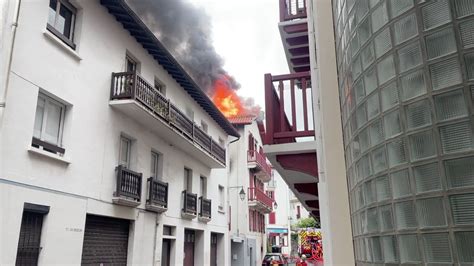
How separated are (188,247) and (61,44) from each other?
11.2 metres

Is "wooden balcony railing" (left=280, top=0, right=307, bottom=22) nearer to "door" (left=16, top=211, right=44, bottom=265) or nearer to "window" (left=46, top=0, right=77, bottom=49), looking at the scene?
"window" (left=46, top=0, right=77, bottom=49)

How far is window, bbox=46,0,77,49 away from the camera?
30.0ft

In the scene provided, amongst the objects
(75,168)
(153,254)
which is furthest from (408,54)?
(153,254)

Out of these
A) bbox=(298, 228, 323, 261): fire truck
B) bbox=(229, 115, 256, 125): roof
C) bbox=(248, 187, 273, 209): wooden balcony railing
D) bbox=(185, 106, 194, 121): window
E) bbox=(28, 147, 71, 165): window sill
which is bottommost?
bbox=(298, 228, 323, 261): fire truck

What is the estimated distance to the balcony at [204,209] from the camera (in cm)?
1777

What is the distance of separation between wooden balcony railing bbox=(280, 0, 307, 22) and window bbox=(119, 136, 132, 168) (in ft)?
21.6

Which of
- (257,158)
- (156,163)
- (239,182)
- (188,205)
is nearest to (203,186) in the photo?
(188,205)

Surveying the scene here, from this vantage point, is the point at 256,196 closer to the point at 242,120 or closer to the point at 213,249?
the point at 242,120

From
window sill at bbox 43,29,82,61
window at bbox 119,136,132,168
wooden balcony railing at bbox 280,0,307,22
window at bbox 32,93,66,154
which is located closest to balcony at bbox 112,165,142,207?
window at bbox 119,136,132,168

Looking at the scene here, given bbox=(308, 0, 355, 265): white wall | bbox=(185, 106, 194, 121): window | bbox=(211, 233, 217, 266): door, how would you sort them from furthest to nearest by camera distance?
bbox=(211, 233, 217, 266): door
bbox=(185, 106, 194, 121): window
bbox=(308, 0, 355, 265): white wall

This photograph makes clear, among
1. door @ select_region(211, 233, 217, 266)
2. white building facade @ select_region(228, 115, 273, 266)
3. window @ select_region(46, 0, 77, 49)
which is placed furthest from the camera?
white building facade @ select_region(228, 115, 273, 266)

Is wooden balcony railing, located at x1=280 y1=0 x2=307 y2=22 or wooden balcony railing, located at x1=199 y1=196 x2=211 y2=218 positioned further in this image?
wooden balcony railing, located at x1=199 y1=196 x2=211 y2=218

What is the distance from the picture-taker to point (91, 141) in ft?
33.3

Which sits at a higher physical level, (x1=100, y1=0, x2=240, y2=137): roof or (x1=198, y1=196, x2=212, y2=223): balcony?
(x1=100, y1=0, x2=240, y2=137): roof
